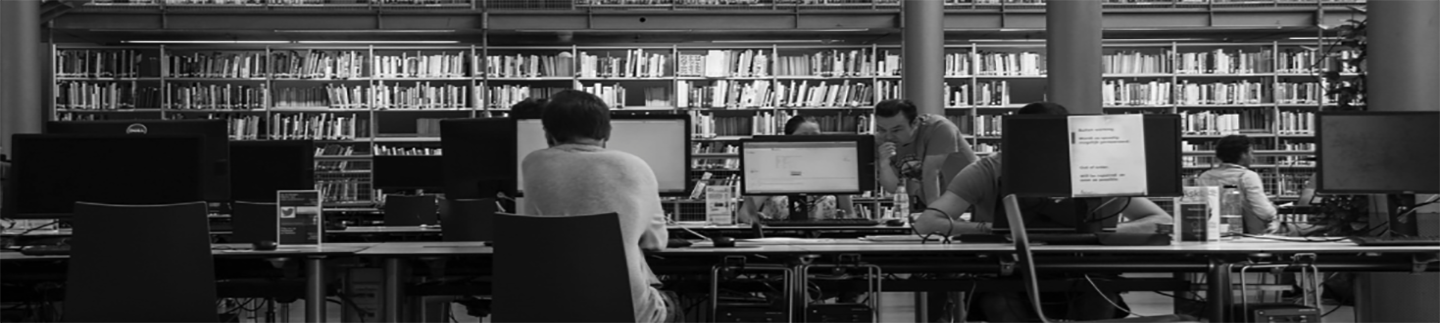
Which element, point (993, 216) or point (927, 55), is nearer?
point (993, 216)

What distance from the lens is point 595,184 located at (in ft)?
10.5

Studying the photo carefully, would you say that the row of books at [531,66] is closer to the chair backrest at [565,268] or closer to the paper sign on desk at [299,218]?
the paper sign on desk at [299,218]

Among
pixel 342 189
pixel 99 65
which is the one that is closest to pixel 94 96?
pixel 99 65

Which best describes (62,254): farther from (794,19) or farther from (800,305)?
(794,19)

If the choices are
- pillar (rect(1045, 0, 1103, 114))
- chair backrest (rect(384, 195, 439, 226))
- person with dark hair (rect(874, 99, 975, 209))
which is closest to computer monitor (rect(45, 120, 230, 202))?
chair backrest (rect(384, 195, 439, 226))

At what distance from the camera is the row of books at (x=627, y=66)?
438 inches

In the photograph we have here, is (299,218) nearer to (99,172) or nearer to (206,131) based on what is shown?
(99,172)

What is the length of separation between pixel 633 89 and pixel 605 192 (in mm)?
8316

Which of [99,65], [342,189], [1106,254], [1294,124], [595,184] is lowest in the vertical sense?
[1106,254]

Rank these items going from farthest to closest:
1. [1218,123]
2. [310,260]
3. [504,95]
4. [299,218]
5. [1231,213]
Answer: [1218,123], [504,95], [1231,213], [299,218], [310,260]

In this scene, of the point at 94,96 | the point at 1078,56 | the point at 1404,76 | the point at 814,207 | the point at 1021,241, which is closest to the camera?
the point at 1021,241

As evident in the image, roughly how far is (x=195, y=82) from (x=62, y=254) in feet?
26.4

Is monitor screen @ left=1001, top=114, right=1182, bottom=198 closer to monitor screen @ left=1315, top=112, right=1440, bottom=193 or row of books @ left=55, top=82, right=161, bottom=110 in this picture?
monitor screen @ left=1315, top=112, right=1440, bottom=193

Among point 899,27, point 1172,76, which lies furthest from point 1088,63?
point 1172,76
